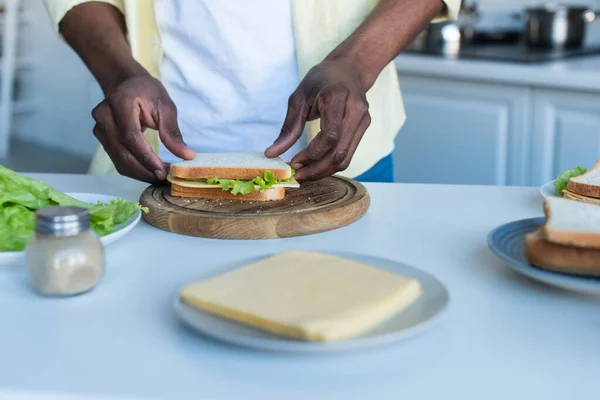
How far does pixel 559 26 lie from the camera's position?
2.97 meters

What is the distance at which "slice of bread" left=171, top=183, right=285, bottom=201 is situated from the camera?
4.20 feet

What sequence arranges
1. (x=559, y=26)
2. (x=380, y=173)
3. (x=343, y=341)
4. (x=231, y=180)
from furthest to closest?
(x=559, y=26) → (x=380, y=173) → (x=231, y=180) → (x=343, y=341)

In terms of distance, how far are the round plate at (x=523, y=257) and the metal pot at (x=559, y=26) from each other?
209cm

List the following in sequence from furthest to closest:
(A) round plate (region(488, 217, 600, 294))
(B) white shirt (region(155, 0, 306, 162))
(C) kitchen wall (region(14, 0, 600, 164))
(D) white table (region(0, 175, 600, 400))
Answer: (C) kitchen wall (region(14, 0, 600, 164)) < (B) white shirt (region(155, 0, 306, 162)) < (A) round plate (region(488, 217, 600, 294)) < (D) white table (region(0, 175, 600, 400))

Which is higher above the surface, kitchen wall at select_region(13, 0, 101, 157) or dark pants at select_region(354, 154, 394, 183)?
dark pants at select_region(354, 154, 394, 183)

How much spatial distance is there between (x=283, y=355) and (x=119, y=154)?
66cm

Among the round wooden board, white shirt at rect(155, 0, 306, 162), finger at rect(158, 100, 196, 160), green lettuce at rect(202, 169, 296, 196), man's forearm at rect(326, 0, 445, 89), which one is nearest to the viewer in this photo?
the round wooden board

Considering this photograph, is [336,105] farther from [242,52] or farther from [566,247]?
[566,247]

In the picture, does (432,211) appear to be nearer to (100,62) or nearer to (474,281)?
(474,281)

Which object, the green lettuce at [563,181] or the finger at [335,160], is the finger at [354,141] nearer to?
the finger at [335,160]

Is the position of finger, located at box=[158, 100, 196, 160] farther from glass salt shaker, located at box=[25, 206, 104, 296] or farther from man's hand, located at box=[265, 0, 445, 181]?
glass salt shaker, located at box=[25, 206, 104, 296]

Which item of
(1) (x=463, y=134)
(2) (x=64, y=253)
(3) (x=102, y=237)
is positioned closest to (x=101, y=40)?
(3) (x=102, y=237)

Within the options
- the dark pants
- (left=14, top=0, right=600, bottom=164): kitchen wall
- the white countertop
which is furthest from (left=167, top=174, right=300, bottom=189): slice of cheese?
(left=14, top=0, right=600, bottom=164): kitchen wall

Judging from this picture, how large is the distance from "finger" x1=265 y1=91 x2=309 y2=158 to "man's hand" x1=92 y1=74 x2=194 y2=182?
0.47 feet
